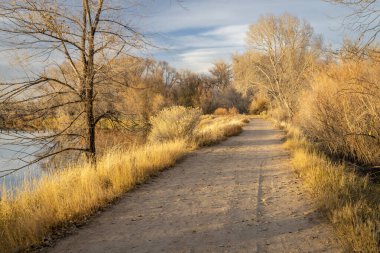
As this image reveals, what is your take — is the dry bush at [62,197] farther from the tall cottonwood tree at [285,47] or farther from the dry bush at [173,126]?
the tall cottonwood tree at [285,47]

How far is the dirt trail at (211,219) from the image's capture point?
4.80 meters

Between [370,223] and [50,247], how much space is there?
4.28 m

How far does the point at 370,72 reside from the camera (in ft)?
33.5

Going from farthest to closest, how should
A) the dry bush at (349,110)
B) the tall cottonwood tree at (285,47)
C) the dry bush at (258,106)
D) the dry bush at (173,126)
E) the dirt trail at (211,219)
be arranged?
1. the dry bush at (258,106)
2. the tall cottonwood tree at (285,47)
3. the dry bush at (173,126)
4. the dry bush at (349,110)
5. the dirt trail at (211,219)

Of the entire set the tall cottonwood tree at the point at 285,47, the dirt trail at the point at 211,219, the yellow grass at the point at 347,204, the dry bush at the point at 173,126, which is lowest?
the dirt trail at the point at 211,219

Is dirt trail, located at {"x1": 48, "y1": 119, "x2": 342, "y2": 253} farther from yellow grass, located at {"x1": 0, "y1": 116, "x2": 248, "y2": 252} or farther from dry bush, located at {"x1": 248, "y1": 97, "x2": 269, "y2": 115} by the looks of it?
dry bush, located at {"x1": 248, "y1": 97, "x2": 269, "y2": 115}

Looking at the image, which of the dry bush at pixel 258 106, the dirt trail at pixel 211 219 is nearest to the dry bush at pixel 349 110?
the dirt trail at pixel 211 219

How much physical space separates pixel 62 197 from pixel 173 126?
428 inches

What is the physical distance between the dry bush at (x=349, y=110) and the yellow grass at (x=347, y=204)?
6.38 ft

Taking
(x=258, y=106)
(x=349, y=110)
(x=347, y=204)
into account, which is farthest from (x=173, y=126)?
(x=258, y=106)

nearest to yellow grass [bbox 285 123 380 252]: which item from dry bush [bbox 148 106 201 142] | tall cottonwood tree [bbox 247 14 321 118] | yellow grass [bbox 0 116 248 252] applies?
yellow grass [bbox 0 116 248 252]

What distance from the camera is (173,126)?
17.3 m

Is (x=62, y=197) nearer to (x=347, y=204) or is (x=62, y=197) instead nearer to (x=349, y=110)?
(x=347, y=204)

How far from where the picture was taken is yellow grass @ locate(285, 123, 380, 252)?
439cm
